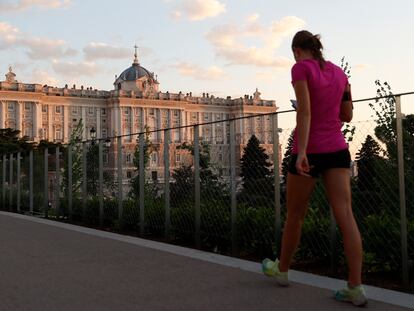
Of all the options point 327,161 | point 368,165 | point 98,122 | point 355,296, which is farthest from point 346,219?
point 98,122

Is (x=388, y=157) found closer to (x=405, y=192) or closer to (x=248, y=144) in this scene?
(x=405, y=192)

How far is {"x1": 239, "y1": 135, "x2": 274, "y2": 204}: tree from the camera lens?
22.0 ft

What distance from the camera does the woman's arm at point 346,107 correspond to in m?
4.47

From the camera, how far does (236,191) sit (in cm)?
716

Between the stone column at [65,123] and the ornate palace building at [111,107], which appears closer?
the ornate palace building at [111,107]

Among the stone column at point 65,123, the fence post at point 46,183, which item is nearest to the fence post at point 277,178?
the fence post at point 46,183

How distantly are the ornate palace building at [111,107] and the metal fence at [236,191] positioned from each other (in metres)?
101

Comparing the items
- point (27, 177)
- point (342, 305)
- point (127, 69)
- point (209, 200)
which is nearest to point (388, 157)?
point (342, 305)

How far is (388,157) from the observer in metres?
5.87

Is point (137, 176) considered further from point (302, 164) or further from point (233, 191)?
point (302, 164)

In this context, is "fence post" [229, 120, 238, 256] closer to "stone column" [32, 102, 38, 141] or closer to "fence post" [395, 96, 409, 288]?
"fence post" [395, 96, 409, 288]

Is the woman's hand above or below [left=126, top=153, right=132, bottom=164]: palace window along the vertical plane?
below

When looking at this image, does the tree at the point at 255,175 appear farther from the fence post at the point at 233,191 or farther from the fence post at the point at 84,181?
the fence post at the point at 84,181

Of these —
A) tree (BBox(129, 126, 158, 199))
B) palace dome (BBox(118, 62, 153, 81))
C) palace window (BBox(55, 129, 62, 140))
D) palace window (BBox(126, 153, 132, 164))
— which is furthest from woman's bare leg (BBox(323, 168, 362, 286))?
palace dome (BBox(118, 62, 153, 81))
